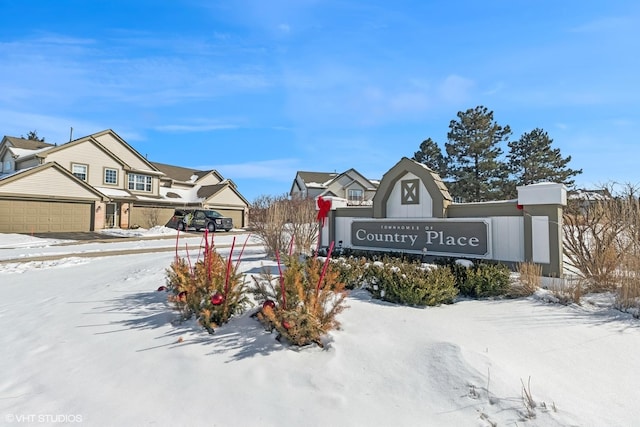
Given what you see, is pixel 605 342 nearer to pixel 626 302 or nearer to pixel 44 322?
pixel 626 302

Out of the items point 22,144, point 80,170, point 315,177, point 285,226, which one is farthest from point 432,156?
point 22,144

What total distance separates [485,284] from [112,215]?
92.4ft

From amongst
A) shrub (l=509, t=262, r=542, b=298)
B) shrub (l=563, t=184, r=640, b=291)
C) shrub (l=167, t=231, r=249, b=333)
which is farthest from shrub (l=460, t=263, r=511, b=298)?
shrub (l=167, t=231, r=249, b=333)

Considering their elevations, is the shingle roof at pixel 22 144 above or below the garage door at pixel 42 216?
above

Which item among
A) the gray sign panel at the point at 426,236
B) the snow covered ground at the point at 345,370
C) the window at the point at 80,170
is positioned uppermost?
the window at the point at 80,170

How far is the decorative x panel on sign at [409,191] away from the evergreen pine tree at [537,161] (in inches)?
1003

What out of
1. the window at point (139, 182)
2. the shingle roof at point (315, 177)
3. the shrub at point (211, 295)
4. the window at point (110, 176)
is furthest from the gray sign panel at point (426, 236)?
the shingle roof at point (315, 177)

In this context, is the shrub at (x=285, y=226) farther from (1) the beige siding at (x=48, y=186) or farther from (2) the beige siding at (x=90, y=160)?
(2) the beige siding at (x=90, y=160)

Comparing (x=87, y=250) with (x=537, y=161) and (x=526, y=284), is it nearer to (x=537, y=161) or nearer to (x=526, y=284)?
(x=526, y=284)

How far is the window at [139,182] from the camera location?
2889 cm

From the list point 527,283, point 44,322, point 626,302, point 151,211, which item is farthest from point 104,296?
point 151,211

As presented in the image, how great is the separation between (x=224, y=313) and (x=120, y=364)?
1229 millimetres

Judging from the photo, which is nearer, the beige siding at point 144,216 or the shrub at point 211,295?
the shrub at point 211,295

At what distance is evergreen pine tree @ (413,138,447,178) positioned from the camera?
31.8 meters
